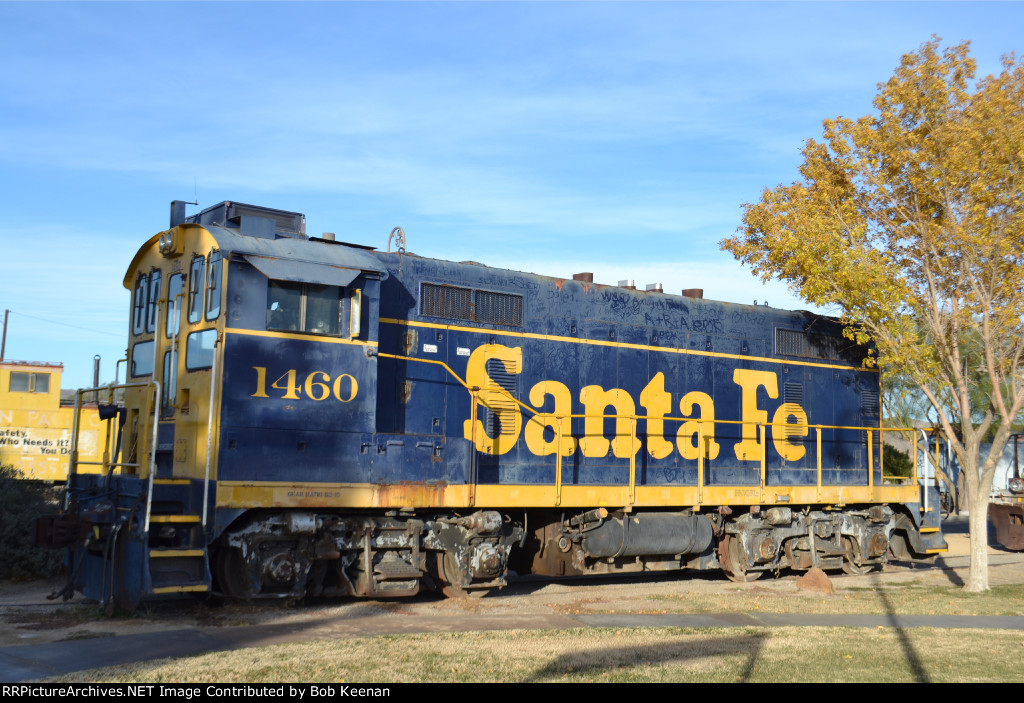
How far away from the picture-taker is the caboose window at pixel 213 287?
32.1ft

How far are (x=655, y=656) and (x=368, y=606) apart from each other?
3.73 m

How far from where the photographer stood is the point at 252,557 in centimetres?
974

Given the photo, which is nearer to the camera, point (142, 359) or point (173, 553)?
point (173, 553)

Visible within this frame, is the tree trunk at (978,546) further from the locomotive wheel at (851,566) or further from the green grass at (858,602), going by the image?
the locomotive wheel at (851,566)

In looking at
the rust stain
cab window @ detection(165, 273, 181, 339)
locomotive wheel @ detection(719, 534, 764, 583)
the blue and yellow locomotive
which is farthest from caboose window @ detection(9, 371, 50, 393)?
locomotive wheel @ detection(719, 534, 764, 583)

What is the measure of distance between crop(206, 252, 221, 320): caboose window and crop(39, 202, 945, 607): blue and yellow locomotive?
3 cm

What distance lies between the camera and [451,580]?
11188 millimetres

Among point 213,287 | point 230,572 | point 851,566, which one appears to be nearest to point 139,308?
point 213,287

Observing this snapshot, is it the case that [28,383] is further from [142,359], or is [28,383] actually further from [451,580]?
[451,580]

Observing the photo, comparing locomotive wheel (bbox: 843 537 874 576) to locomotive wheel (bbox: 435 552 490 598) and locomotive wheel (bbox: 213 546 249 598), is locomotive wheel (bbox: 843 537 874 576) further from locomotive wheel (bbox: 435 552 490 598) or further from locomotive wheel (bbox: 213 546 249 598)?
locomotive wheel (bbox: 213 546 249 598)

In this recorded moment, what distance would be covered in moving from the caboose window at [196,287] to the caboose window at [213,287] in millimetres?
198

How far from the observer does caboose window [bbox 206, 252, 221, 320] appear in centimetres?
980

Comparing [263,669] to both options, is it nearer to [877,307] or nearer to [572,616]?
[572,616]

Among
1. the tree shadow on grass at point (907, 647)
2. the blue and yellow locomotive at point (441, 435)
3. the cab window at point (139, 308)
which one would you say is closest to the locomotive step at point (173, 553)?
the blue and yellow locomotive at point (441, 435)
